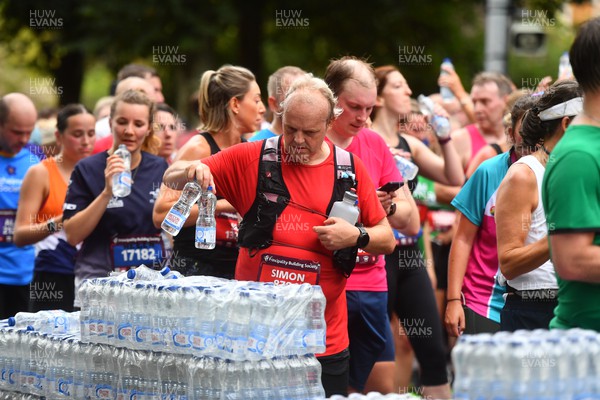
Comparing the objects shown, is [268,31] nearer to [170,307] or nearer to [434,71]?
[434,71]

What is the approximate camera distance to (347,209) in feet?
17.9

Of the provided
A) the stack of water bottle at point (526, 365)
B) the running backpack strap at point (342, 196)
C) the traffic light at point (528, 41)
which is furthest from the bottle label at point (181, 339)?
the traffic light at point (528, 41)

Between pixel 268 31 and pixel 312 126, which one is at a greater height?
pixel 268 31

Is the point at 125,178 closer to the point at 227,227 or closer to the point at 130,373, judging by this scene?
the point at 227,227

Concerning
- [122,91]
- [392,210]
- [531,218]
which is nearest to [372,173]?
[392,210]

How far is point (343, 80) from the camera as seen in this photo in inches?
255

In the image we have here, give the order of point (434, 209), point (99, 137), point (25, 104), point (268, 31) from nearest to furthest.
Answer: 1. point (25, 104)
2. point (99, 137)
3. point (434, 209)
4. point (268, 31)

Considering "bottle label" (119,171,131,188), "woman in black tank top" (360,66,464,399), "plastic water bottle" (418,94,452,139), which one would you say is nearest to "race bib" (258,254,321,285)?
"bottle label" (119,171,131,188)

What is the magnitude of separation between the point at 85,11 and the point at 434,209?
1100 centimetres

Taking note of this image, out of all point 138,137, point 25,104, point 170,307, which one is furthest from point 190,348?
point 25,104

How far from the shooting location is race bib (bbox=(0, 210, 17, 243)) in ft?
28.7

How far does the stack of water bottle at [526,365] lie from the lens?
3.89 meters

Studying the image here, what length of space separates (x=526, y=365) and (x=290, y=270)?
178cm

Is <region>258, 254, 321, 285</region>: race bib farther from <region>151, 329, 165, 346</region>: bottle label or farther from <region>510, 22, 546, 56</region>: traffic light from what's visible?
<region>510, 22, 546, 56</region>: traffic light
